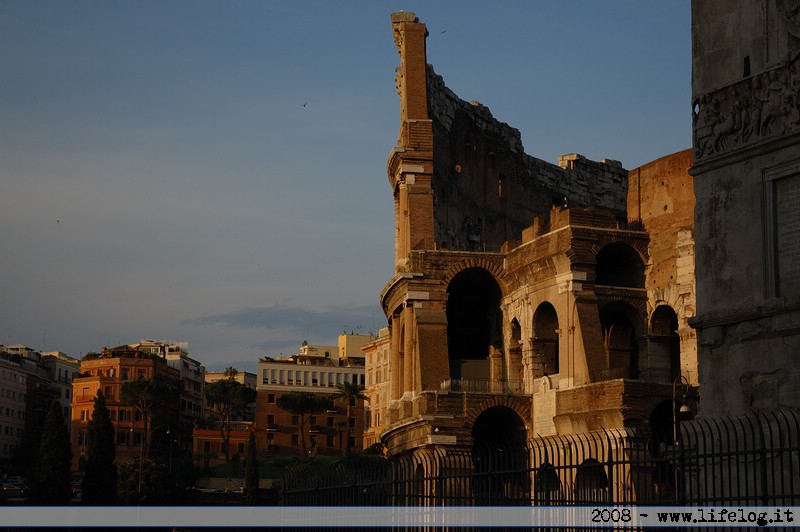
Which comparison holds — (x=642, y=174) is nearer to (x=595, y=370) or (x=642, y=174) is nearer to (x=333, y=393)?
(x=595, y=370)

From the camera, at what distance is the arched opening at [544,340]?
144 feet

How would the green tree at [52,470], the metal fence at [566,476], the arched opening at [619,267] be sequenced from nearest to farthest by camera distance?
the metal fence at [566,476], the arched opening at [619,267], the green tree at [52,470]

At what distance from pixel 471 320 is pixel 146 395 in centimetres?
5504

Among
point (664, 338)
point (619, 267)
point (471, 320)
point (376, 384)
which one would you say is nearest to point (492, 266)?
point (471, 320)

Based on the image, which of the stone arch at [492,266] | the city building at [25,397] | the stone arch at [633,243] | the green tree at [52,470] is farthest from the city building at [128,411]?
the stone arch at [633,243]

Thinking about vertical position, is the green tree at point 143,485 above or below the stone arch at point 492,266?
below

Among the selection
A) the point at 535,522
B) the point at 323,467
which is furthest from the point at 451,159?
the point at 535,522

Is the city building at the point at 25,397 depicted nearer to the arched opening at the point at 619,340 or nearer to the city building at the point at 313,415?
the city building at the point at 313,415

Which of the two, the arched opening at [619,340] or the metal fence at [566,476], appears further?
the arched opening at [619,340]

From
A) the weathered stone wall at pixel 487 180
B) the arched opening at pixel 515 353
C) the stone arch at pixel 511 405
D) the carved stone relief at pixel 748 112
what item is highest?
the weathered stone wall at pixel 487 180

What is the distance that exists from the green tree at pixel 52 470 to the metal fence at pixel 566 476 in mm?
45881

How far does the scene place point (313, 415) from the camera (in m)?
107

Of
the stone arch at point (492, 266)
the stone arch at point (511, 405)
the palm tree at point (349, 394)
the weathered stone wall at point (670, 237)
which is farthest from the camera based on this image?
the palm tree at point (349, 394)

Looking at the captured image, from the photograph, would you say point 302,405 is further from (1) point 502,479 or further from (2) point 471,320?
(1) point 502,479
